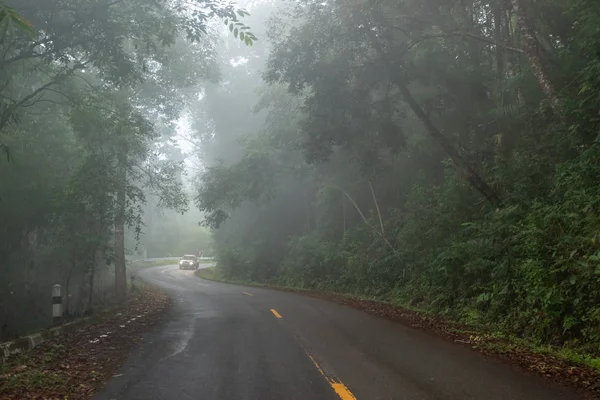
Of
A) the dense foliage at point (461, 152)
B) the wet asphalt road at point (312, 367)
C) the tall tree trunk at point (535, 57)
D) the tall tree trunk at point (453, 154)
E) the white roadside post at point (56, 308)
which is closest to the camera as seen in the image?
the wet asphalt road at point (312, 367)

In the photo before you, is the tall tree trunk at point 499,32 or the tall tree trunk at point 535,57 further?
the tall tree trunk at point 499,32

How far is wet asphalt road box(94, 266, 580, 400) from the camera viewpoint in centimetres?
577

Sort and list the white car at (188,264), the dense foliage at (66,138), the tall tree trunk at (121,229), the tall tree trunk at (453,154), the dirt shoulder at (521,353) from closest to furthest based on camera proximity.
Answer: the dirt shoulder at (521,353), the dense foliage at (66,138), the tall tree trunk at (453,154), the tall tree trunk at (121,229), the white car at (188,264)

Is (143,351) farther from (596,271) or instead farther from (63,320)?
(596,271)

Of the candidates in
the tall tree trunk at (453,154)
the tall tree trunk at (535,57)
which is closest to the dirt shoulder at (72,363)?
the tall tree trunk at (453,154)

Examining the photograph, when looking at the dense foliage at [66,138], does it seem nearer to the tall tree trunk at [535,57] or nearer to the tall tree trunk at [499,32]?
the tall tree trunk at [535,57]

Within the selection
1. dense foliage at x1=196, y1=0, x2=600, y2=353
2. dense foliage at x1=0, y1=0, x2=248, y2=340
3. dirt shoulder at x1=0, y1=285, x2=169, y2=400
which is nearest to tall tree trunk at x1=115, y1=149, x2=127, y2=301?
dense foliage at x1=0, y1=0, x2=248, y2=340

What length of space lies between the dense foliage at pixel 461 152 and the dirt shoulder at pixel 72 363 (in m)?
7.07

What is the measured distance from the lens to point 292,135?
89.5 ft

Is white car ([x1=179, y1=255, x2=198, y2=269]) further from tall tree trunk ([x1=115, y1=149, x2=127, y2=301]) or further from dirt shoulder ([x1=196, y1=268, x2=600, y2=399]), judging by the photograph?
dirt shoulder ([x1=196, y1=268, x2=600, y2=399])

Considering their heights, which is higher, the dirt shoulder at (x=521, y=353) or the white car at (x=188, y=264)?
the white car at (x=188, y=264)

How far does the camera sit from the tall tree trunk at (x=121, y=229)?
16278mm

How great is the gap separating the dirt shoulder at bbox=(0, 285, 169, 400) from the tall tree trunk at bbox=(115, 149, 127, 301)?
5235 millimetres

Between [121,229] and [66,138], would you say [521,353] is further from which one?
[121,229]
